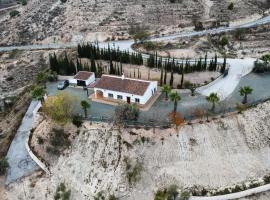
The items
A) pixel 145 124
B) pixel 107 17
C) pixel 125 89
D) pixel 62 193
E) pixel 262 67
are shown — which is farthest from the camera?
pixel 107 17

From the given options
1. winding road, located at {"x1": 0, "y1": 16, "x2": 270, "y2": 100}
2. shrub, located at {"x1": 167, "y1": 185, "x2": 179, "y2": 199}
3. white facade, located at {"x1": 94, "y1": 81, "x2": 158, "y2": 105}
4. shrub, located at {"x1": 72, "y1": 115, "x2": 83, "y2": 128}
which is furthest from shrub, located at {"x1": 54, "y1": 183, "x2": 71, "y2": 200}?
winding road, located at {"x1": 0, "y1": 16, "x2": 270, "y2": 100}

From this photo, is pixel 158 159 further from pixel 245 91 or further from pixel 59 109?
pixel 245 91

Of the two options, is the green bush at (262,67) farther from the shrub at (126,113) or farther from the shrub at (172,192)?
the shrub at (172,192)

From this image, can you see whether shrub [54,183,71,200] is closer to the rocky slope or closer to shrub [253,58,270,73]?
the rocky slope

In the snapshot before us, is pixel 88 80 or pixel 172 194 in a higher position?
pixel 88 80

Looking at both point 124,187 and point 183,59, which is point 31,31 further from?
point 124,187

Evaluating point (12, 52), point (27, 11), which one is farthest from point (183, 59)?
point (27, 11)

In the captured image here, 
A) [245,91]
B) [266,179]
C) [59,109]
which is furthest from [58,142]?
[266,179]
